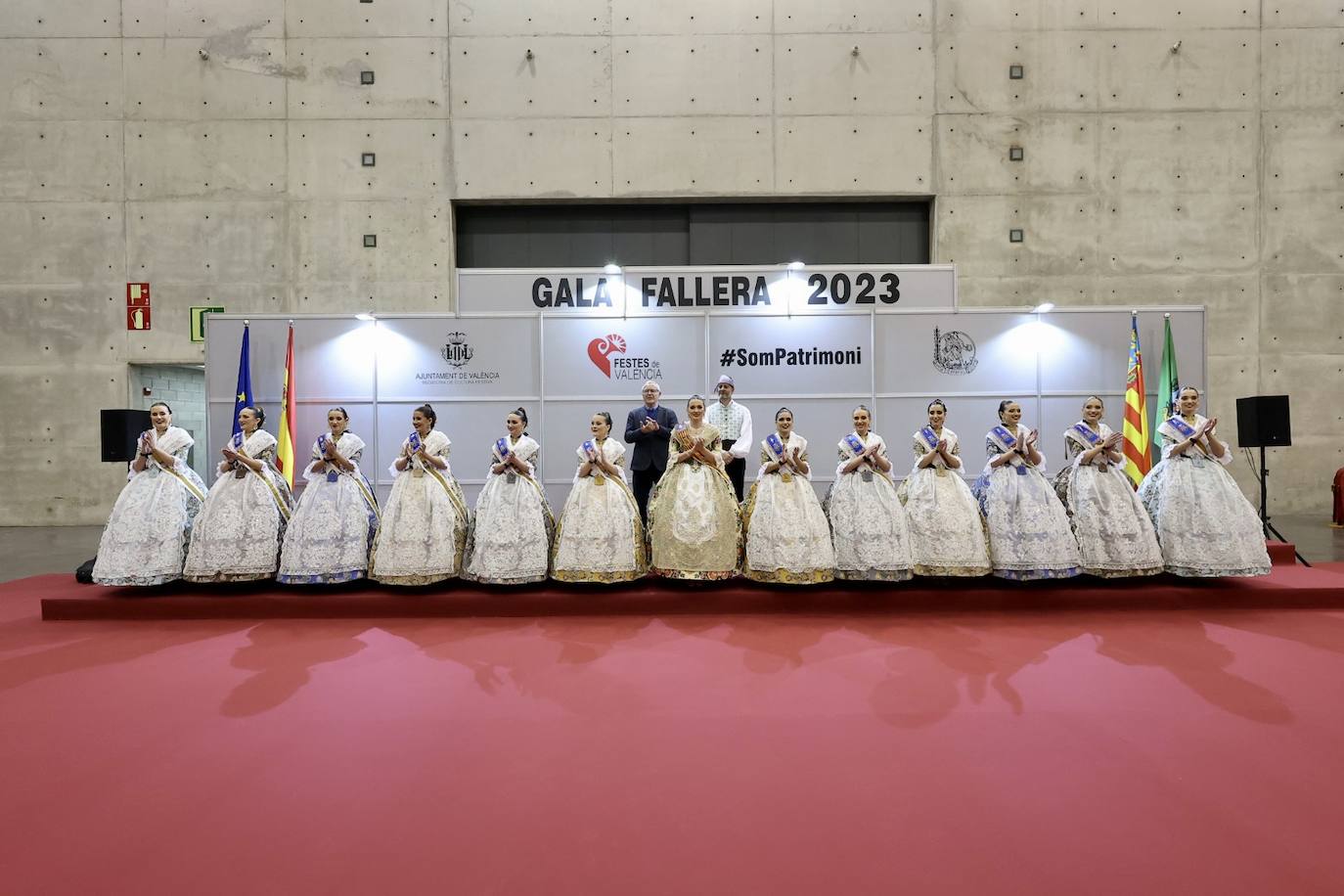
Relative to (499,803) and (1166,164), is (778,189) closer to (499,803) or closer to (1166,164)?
(1166,164)

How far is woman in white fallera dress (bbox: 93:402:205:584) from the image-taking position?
14.7ft

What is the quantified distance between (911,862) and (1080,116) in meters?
10.5

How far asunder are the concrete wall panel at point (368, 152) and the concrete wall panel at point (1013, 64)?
698 centimetres

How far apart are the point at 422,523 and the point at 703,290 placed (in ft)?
14.6

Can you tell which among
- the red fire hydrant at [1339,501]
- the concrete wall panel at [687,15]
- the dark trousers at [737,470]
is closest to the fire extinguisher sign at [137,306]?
the concrete wall panel at [687,15]

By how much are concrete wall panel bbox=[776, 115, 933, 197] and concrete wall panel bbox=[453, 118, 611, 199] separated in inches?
98.7

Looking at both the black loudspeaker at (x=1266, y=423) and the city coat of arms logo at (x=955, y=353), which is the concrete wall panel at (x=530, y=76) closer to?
the city coat of arms logo at (x=955, y=353)

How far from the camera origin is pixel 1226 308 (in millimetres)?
9047

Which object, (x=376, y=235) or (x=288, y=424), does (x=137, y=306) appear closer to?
(x=376, y=235)

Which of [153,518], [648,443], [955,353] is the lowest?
[153,518]

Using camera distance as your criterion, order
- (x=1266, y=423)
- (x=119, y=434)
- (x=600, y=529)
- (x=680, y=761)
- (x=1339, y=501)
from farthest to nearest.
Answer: (x=1339, y=501) → (x=1266, y=423) → (x=119, y=434) → (x=600, y=529) → (x=680, y=761)

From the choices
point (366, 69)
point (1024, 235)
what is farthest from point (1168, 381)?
point (366, 69)

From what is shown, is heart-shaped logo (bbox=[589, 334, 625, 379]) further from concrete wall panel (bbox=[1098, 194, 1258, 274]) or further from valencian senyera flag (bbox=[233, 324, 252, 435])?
concrete wall panel (bbox=[1098, 194, 1258, 274])

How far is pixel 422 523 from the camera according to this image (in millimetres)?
4570
